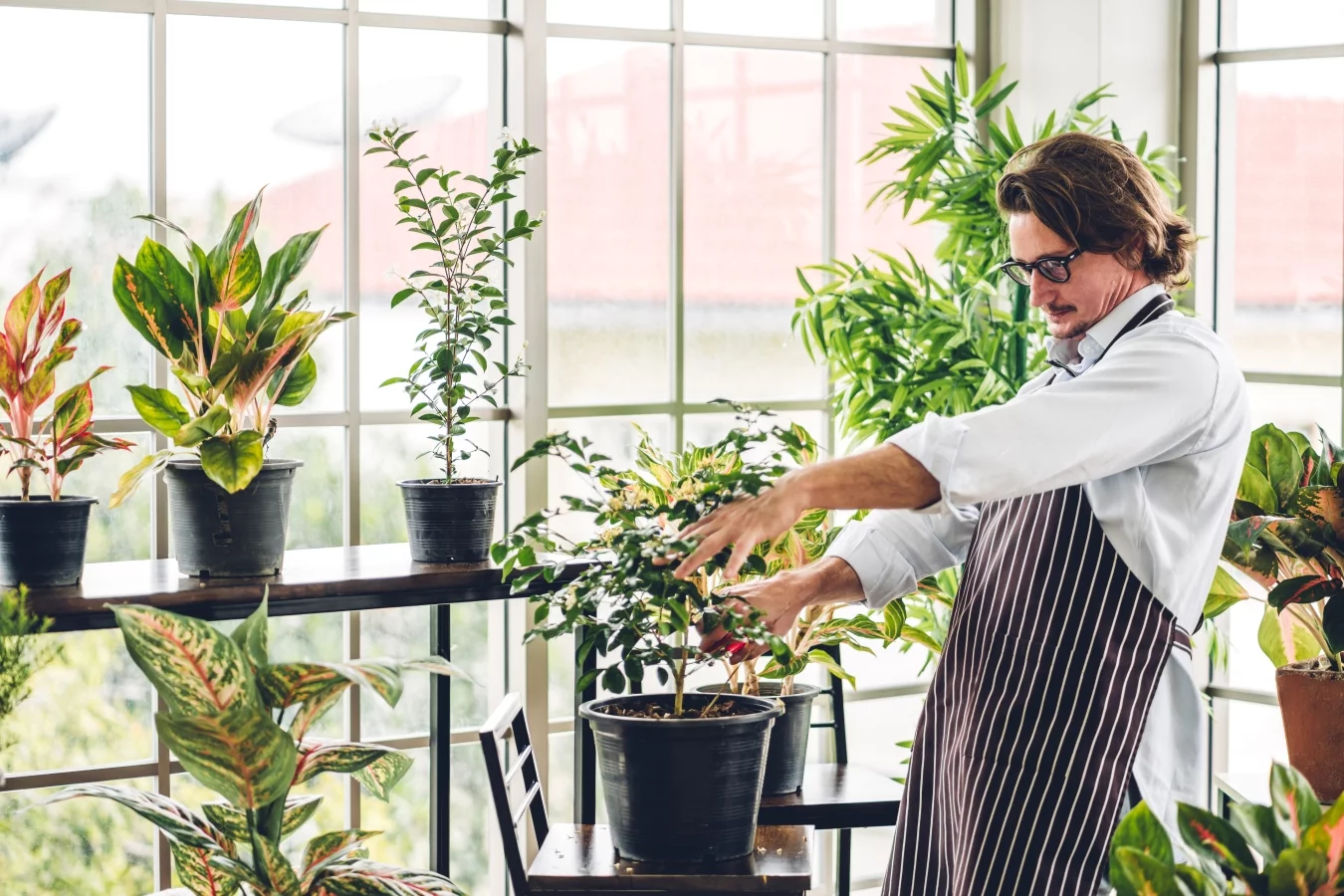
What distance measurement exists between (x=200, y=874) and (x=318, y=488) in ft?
3.50

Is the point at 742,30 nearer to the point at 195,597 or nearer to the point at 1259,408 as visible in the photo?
the point at 1259,408

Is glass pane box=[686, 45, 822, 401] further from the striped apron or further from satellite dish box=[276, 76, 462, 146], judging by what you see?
the striped apron

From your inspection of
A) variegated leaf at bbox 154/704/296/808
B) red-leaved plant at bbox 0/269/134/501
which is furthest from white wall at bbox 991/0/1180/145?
variegated leaf at bbox 154/704/296/808

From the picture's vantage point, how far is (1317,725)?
7.50ft

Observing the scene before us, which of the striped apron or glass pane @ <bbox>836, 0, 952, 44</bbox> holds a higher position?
glass pane @ <bbox>836, 0, 952, 44</bbox>

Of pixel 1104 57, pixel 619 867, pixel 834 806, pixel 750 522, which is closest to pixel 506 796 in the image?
pixel 619 867

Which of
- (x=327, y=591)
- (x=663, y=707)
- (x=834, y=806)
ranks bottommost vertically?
(x=834, y=806)

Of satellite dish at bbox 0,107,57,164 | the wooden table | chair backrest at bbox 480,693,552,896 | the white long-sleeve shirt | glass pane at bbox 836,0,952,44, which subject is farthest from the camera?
glass pane at bbox 836,0,952,44

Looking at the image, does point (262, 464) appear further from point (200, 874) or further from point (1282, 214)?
point (1282, 214)

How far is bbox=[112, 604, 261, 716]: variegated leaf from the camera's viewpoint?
1.69 meters

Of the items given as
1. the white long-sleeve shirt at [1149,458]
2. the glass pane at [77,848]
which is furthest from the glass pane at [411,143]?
the white long-sleeve shirt at [1149,458]

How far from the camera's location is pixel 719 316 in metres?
3.22

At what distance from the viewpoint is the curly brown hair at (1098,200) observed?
5.64 feet

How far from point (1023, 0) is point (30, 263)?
7.50ft
